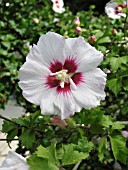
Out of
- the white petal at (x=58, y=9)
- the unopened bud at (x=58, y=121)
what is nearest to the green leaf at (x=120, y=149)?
the unopened bud at (x=58, y=121)

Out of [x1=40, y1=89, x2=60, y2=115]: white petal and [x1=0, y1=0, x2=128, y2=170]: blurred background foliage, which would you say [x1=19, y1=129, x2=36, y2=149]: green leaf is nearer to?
[x1=40, y1=89, x2=60, y2=115]: white petal

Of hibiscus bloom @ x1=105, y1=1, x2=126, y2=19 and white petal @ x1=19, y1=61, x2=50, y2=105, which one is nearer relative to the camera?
white petal @ x1=19, y1=61, x2=50, y2=105

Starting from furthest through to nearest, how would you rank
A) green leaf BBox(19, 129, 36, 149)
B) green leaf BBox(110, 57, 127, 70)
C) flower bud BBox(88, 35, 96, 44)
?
1. flower bud BBox(88, 35, 96, 44)
2. green leaf BBox(110, 57, 127, 70)
3. green leaf BBox(19, 129, 36, 149)

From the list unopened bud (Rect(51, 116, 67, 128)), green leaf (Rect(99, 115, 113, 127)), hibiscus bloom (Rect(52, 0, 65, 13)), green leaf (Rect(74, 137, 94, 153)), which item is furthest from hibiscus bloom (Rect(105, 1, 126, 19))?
green leaf (Rect(74, 137, 94, 153))

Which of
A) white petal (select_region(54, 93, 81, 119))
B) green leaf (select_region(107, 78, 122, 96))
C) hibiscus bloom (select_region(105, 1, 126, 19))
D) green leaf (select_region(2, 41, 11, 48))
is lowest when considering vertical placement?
white petal (select_region(54, 93, 81, 119))

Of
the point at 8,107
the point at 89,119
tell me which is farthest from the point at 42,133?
the point at 8,107

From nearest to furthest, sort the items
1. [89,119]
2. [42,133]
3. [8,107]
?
[89,119]
[42,133]
[8,107]

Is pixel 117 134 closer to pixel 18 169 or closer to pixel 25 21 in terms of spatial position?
pixel 18 169

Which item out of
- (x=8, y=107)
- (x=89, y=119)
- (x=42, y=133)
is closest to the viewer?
(x=89, y=119)
